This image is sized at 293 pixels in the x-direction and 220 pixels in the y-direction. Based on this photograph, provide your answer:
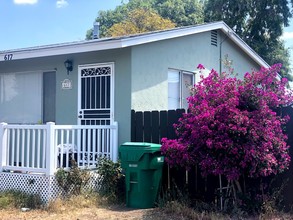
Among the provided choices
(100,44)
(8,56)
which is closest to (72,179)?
(100,44)

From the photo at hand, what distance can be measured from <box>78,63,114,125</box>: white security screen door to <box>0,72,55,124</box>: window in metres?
1.25

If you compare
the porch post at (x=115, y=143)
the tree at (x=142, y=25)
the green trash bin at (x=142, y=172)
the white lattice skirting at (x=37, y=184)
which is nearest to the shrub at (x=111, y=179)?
the white lattice skirting at (x=37, y=184)

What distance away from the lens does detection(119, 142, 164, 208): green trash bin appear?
7691mm

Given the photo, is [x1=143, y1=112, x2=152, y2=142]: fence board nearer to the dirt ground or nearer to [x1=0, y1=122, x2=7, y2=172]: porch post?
the dirt ground

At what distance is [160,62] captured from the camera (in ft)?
33.5

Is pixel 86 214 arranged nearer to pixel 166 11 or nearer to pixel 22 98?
pixel 22 98

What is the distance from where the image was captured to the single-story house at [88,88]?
8.63 m

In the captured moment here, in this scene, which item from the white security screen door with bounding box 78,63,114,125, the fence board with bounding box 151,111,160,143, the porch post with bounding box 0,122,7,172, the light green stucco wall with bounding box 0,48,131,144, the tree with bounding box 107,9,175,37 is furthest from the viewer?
the tree with bounding box 107,9,175,37

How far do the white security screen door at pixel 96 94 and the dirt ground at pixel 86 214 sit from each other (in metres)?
2.75

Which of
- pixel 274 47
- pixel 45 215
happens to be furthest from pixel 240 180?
pixel 274 47

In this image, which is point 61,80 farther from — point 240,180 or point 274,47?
point 274,47

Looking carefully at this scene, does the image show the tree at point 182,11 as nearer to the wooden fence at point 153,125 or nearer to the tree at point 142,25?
the tree at point 142,25

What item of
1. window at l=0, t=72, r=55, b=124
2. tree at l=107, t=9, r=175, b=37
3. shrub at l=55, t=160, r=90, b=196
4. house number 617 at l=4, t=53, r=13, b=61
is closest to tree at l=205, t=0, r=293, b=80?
tree at l=107, t=9, r=175, b=37

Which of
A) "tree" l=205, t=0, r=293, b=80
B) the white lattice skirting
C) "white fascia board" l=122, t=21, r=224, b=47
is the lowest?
the white lattice skirting
